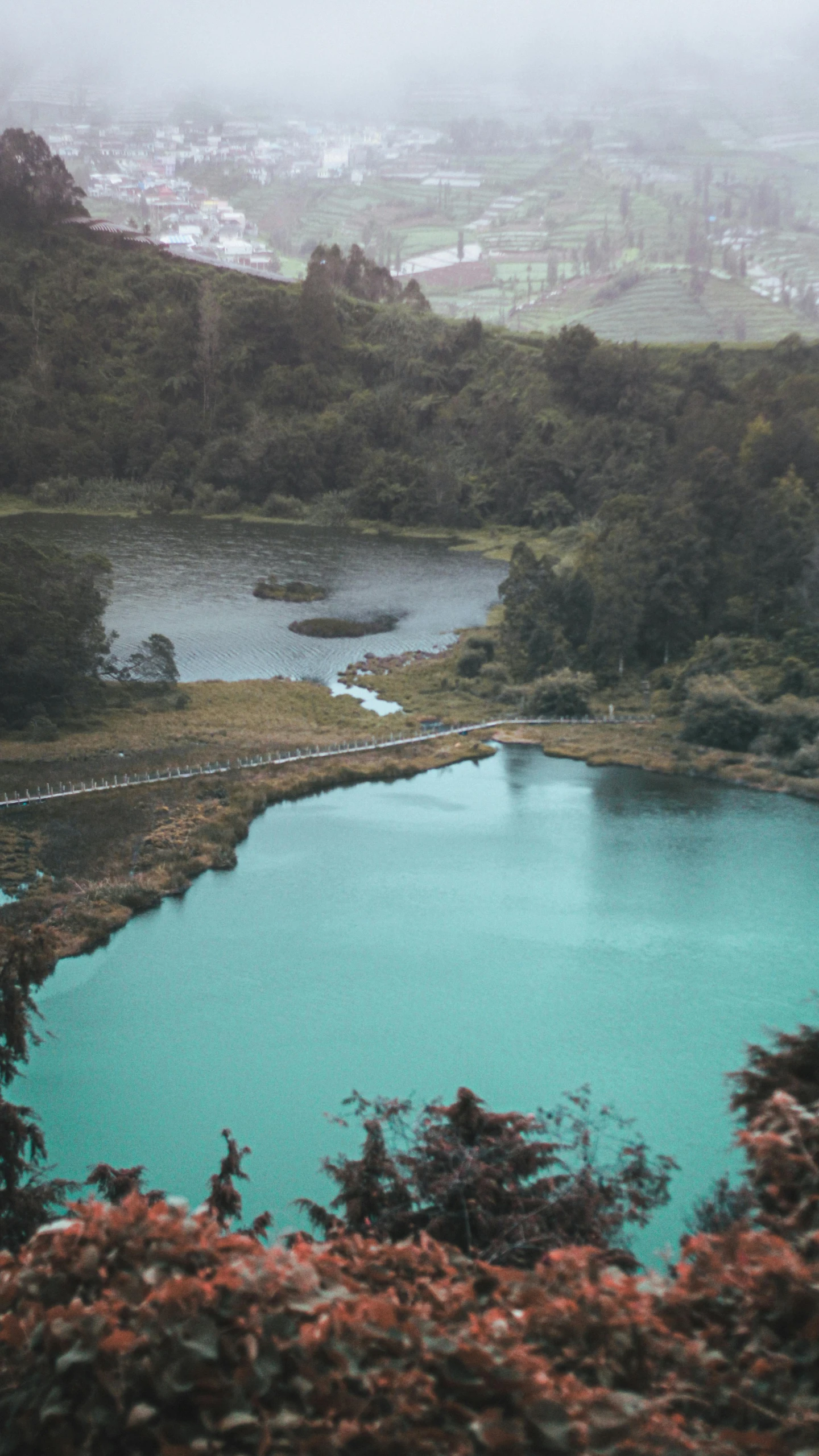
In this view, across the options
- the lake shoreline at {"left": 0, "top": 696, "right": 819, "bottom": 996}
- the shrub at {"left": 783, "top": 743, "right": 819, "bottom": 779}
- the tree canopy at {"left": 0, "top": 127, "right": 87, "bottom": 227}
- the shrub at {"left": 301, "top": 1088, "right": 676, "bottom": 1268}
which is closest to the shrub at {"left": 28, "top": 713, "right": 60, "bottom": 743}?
the lake shoreline at {"left": 0, "top": 696, "right": 819, "bottom": 996}

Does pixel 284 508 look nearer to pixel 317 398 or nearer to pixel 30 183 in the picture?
pixel 317 398

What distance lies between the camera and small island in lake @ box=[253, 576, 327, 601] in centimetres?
3744

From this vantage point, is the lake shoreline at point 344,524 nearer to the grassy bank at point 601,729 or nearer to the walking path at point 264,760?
the grassy bank at point 601,729

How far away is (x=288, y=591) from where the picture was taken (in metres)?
37.8

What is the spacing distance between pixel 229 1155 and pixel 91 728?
17.5 meters

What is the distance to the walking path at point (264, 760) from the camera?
22.3 metres

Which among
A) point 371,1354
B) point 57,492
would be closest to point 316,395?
point 57,492

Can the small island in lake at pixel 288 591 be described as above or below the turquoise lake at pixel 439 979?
above

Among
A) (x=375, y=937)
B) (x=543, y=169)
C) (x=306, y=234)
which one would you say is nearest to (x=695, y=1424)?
(x=375, y=937)

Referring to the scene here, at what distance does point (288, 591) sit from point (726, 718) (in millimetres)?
16241

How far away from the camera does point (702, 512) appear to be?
3081cm

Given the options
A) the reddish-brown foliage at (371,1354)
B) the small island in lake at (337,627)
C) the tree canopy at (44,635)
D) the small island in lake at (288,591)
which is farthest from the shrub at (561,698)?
the reddish-brown foliage at (371,1354)

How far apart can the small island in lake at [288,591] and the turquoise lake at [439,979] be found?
47.6 feet

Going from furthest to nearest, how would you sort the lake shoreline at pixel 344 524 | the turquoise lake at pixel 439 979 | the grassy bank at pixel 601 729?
the lake shoreline at pixel 344 524, the grassy bank at pixel 601 729, the turquoise lake at pixel 439 979
